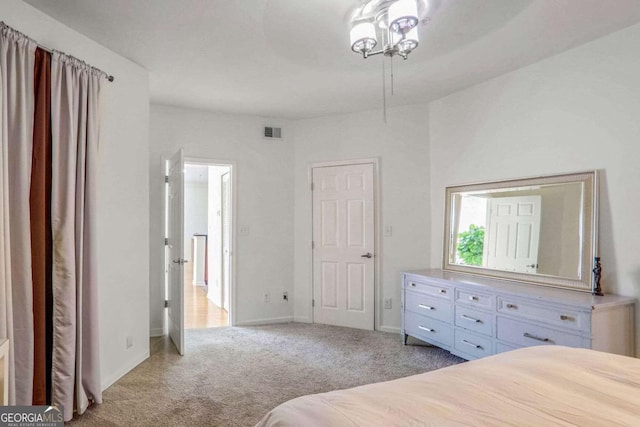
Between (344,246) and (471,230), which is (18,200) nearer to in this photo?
(344,246)

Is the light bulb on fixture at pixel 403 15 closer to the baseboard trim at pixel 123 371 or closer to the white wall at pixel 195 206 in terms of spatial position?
the baseboard trim at pixel 123 371

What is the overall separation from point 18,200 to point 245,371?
2.02 m

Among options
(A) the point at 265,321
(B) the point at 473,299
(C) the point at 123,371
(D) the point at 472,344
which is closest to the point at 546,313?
(B) the point at 473,299

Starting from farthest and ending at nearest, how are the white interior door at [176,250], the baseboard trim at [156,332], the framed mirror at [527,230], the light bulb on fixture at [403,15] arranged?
the baseboard trim at [156,332] → the white interior door at [176,250] → the framed mirror at [527,230] → the light bulb on fixture at [403,15]

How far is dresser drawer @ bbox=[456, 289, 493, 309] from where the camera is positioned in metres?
2.92

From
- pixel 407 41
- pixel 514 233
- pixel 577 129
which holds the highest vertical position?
pixel 407 41

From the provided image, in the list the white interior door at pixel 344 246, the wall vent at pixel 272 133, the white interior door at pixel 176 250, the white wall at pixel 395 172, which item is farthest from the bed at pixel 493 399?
the wall vent at pixel 272 133

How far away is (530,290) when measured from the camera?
2742mm

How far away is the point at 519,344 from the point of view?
2.69 m

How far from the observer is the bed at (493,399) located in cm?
102

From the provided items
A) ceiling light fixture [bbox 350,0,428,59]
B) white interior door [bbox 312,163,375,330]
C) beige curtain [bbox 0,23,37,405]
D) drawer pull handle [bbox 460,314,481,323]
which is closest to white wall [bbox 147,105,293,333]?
white interior door [bbox 312,163,375,330]

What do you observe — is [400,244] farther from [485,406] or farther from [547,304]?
[485,406]

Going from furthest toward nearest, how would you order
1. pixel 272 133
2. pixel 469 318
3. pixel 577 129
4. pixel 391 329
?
pixel 272 133 < pixel 391 329 < pixel 469 318 < pixel 577 129

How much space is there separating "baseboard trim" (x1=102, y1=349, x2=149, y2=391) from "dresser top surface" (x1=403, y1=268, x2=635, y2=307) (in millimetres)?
2597
